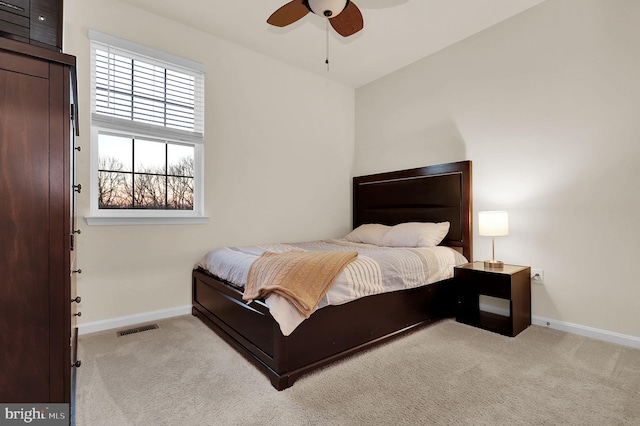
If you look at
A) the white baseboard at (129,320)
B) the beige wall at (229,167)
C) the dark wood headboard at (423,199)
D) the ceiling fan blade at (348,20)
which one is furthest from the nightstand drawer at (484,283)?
the white baseboard at (129,320)

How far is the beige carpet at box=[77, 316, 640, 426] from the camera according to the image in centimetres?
149

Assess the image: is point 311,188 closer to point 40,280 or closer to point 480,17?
point 480,17

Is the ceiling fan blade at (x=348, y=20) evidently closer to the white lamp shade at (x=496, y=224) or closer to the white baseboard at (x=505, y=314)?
the white lamp shade at (x=496, y=224)

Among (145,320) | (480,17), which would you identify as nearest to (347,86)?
(480,17)

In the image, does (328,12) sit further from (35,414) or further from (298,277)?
(35,414)

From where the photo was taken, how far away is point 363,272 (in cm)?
213

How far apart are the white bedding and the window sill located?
386 millimetres

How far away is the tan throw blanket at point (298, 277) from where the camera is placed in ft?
5.75

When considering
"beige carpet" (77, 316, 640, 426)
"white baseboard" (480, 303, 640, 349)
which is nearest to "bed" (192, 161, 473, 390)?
"beige carpet" (77, 316, 640, 426)

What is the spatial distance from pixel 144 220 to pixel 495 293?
307 centimetres

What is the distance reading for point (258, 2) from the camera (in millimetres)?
2656

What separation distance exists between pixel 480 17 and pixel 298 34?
1733 millimetres

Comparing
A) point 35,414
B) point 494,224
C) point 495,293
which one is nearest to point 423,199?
point 494,224

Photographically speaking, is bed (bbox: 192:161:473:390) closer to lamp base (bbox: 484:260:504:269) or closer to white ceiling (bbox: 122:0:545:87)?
lamp base (bbox: 484:260:504:269)
